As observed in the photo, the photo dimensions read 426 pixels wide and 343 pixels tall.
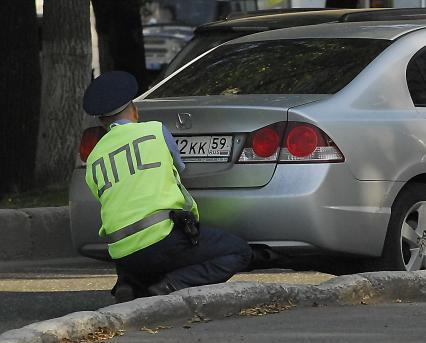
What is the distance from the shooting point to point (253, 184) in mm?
7004

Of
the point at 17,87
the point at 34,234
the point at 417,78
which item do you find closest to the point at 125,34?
the point at 17,87

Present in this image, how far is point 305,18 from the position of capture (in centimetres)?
1061

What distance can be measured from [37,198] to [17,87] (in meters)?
1.30

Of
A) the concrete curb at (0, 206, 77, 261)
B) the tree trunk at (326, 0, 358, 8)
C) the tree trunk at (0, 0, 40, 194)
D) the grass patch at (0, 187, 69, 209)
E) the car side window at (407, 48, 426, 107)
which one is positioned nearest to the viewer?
the car side window at (407, 48, 426, 107)

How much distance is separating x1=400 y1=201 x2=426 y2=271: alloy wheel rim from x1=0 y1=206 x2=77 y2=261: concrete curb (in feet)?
11.6

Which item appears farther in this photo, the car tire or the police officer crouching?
the car tire

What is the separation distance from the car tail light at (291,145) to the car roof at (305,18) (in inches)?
110

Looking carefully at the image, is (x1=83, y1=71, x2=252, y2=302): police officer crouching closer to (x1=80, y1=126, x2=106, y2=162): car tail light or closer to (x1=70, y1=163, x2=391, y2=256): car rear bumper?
(x1=70, y1=163, x2=391, y2=256): car rear bumper

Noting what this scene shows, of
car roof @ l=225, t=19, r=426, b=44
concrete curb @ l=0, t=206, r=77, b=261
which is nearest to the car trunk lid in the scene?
car roof @ l=225, t=19, r=426, b=44

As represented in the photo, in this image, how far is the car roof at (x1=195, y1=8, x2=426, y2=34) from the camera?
9.80 meters

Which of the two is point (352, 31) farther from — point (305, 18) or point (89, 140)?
point (305, 18)

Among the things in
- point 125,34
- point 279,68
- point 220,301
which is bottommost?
point 125,34

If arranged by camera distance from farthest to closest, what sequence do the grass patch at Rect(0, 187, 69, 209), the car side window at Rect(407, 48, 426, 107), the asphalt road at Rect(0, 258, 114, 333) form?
the grass patch at Rect(0, 187, 69, 209)
the car side window at Rect(407, 48, 426, 107)
the asphalt road at Rect(0, 258, 114, 333)

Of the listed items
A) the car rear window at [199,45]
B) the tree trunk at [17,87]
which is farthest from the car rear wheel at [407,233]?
the tree trunk at [17,87]
